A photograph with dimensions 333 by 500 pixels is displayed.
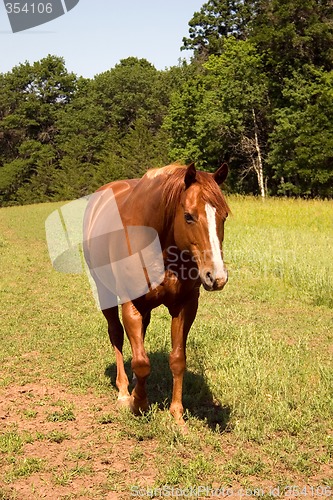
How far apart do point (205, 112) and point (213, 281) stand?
3710 centimetres

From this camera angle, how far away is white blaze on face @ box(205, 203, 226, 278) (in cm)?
317

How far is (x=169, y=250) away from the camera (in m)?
3.83

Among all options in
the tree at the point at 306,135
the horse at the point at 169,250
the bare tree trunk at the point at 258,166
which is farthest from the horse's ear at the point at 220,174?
the bare tree trunk at the point at 258,166

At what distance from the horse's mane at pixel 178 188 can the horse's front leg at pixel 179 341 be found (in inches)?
33.5

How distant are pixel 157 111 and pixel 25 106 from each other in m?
19.3

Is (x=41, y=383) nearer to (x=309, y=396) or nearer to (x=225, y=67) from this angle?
(x=309, y=396)

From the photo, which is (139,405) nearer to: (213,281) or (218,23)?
(213,281)

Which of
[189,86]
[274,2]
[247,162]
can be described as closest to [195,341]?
[274,2]

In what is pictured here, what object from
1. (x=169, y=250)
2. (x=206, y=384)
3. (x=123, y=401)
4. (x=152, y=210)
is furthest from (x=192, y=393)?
(x=152, y=210)

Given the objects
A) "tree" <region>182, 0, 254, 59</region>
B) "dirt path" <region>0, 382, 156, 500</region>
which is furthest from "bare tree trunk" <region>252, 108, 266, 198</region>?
"dirt path" <region>0, 382, 156, 500</region>

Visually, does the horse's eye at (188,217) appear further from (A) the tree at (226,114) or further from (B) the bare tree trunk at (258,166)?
(B) the bare tree trunk at (258,166)

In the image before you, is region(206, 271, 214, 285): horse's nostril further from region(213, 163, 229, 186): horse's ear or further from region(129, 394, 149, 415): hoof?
region(129, 394, 149, 415): hoof

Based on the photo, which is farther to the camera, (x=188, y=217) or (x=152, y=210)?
(x=152, y=210)

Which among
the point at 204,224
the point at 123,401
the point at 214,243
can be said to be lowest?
the point at 123,401
